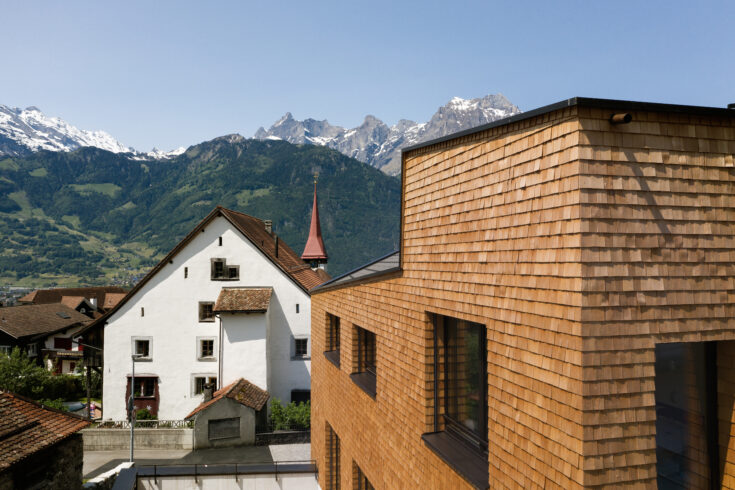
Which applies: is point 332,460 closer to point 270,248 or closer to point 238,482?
point 238,482

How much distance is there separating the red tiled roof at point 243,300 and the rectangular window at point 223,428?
18.5 ft

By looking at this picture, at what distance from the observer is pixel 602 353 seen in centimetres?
316

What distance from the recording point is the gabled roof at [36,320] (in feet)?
148

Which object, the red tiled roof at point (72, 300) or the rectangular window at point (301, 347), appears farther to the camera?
the red tiled roof at point (72, 300)

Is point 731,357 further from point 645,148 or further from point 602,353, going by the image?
point 645,148

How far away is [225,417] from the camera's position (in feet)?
72.4

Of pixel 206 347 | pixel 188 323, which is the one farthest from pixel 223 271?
pixel 206 347

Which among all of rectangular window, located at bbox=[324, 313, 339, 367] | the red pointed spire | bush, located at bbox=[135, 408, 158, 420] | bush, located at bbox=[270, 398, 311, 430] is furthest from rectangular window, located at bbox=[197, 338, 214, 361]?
rectangular window, located at bbox=[324, 313, 339, 367]

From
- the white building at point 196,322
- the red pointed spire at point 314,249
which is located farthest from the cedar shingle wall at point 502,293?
the red pointed spire at point 314,249

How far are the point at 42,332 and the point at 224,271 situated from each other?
35.6 metres

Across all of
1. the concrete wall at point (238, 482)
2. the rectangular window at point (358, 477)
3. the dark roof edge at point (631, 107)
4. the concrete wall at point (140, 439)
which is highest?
the dark roof edge at point (631, 107)

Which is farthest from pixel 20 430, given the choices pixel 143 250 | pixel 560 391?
pixel 143 250

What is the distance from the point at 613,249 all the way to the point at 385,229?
164700mm

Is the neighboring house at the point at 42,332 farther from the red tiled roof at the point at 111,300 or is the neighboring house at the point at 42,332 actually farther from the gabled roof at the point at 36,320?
the red tiled roof at the point at 111,300
